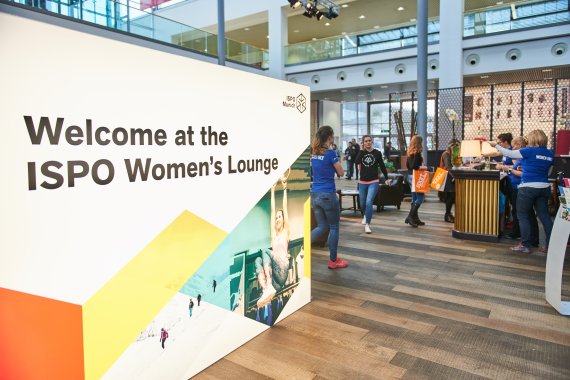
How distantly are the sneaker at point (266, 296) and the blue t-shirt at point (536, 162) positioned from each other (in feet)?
11.6

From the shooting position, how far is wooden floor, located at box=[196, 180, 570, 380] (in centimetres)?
253

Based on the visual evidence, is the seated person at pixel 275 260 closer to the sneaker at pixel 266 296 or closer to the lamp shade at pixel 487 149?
the sneaker at pixel 266 296

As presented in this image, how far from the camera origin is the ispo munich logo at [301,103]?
332 cm

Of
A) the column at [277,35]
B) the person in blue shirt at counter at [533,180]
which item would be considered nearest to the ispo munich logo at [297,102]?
the person in blue shirt at counter at [533,180]

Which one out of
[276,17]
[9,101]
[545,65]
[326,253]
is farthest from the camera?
[276,17]

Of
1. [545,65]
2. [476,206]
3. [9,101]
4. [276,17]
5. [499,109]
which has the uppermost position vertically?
[276,17]

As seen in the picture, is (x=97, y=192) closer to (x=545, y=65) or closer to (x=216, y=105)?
(x=216, y=105)

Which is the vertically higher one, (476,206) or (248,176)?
(248,176)

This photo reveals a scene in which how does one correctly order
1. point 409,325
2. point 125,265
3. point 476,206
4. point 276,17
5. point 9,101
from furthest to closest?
1. point 276,17
2. point 476,206
3. point 409,325
4. point 125,265
5. point 9,101

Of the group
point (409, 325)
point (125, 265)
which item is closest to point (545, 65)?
point (409, 325)

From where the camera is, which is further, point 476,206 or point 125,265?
point 476,206

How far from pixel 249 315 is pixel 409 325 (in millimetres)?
1222

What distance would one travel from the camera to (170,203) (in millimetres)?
2260

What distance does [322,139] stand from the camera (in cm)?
412
